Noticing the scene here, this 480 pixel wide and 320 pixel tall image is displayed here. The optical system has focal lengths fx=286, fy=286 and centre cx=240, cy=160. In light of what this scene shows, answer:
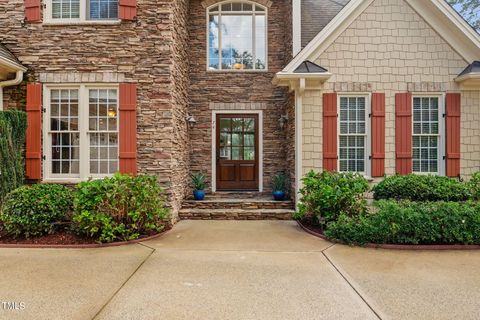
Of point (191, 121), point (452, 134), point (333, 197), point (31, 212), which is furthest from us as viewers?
point (191, 121)

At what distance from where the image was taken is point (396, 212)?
15.2ft

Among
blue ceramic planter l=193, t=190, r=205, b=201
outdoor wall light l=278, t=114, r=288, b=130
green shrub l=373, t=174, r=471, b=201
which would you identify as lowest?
blue ceramic planter l=193, t=190, r=205, b=201

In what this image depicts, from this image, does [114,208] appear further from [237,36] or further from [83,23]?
[237,36]

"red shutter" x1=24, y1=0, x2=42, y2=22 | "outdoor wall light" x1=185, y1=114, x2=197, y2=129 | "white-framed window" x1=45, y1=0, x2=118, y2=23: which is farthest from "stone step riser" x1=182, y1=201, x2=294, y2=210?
"red shutter" x1=24, y1=0, x2=42, y2=22

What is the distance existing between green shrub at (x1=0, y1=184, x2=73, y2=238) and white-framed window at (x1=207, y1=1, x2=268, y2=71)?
17.0 ft

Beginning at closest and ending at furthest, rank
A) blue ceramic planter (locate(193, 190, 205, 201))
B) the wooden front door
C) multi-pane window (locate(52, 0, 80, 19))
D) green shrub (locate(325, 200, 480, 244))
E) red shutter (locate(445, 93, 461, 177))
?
green shrub (locate(325, 200, 480, 244)) < multi-pane window (locate(52, 0, 80, 19)) < red shutter (locate(445, 93, 461, 177)) < blue ceramic planter (locate(193, 190, 205, 201)) < the wooden front door

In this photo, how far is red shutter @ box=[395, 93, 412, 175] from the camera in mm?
6391

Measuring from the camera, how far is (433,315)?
8.66 feet

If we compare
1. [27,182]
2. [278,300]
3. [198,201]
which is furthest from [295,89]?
[27,182]

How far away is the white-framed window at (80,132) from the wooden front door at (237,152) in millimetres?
2910

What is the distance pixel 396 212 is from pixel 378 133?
91.6 inches

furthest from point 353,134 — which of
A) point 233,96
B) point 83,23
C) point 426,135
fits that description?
point 83,23

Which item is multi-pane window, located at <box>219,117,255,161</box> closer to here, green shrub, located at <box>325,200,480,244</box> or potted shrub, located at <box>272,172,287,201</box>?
potted shrub, located at <box>272,172,287,201</box>

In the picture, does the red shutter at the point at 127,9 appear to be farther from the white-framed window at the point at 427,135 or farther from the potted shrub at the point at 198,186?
the white-framed window at the point at 427,135
